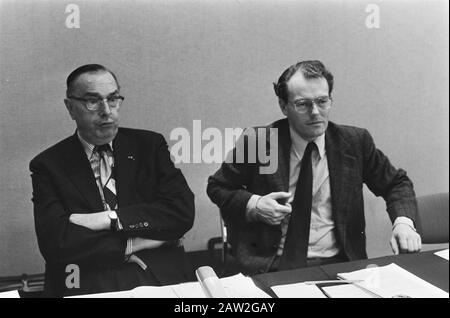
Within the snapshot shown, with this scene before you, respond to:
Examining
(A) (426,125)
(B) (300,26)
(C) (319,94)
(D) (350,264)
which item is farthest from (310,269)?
(B) (300,26)

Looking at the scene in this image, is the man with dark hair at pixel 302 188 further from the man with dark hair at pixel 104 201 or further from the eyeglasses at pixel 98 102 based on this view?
the eyeglasses at pixel 98 102

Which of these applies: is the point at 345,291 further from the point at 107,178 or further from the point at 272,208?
the point at 107,178

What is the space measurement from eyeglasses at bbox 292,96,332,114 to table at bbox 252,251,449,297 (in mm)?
596

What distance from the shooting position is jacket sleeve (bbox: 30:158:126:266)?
1.78 m

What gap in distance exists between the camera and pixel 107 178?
5.99 ft

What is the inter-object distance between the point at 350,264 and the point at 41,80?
1.32 m

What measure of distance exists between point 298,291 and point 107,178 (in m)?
0.77

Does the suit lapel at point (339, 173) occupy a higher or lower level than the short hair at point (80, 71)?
lower

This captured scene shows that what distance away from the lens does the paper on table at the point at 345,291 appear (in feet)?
5.61

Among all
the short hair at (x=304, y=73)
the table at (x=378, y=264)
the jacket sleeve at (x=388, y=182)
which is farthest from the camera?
the jacket sleeve at (x=388, y=182)

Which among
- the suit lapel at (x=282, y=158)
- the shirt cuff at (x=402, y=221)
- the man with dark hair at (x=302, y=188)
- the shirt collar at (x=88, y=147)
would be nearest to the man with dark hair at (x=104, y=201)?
the shirt collar at (x=88, y=147)

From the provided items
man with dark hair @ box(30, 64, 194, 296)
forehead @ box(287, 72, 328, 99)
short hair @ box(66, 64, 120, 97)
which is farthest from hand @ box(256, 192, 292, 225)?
short hair @ box(66, 64, 120, 97)

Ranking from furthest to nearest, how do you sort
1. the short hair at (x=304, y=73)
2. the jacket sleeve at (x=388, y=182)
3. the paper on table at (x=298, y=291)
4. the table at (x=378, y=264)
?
the jacket sleeve at (x=388, y=182)
the short hair at (x=304, y=73)
the table at (x=378, y=264)
the paper on table at (x=298, y=291)

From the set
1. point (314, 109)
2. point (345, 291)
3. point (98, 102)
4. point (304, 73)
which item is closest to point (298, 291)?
point (345, 291)
